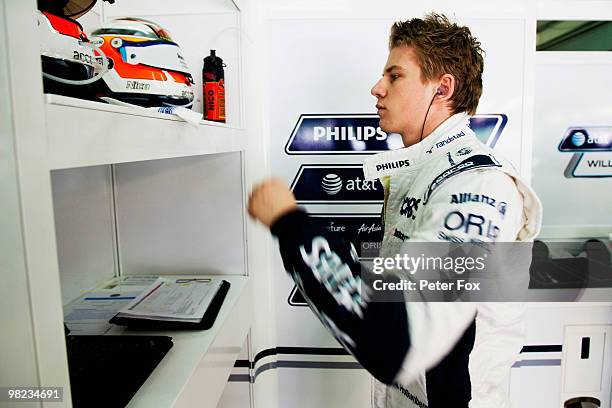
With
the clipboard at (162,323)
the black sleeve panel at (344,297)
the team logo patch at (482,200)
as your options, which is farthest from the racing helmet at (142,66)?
the team logo patch at (482,200)

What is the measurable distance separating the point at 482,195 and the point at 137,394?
67 centimetres

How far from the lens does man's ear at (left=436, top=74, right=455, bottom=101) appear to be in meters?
1.10

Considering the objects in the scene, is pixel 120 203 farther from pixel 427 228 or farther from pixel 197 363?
pixel 427 228

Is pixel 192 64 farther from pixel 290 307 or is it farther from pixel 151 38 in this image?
pixel 290 307

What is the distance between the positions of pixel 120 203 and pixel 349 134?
2.56 ft

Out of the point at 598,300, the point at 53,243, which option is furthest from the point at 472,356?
the point at 598,300

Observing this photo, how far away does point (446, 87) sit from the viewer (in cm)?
111

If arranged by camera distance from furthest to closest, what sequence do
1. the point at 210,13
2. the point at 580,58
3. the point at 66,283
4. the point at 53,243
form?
1. the point at 580,58
2. the point at 210,13
3. the point at 66,283
4. the point at 53,243

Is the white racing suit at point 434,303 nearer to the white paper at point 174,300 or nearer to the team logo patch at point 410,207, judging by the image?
the team logo patch at point 410,207

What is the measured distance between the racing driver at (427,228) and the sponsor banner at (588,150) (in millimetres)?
810

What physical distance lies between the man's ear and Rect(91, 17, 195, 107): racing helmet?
600 mm

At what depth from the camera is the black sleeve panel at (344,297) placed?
0.76m

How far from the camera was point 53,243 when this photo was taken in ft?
1.26

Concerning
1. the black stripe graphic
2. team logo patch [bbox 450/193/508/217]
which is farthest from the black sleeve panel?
the black stripe graphic
